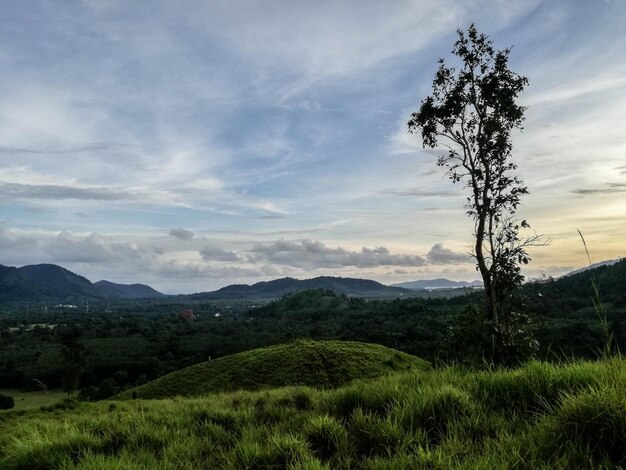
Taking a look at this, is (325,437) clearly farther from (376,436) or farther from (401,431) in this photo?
(401,431)

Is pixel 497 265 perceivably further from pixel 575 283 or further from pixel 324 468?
pixel 575 283

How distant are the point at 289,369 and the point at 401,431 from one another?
17.0 metres

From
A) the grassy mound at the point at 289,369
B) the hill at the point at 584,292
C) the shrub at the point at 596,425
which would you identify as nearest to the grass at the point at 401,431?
the shrub at the point at 596,425

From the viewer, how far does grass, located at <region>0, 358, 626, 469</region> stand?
4312 millimetres

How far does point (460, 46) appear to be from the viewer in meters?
18.1

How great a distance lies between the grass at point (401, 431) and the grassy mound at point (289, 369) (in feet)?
42.1

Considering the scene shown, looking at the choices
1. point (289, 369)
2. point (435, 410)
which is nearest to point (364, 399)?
point (435, 410)

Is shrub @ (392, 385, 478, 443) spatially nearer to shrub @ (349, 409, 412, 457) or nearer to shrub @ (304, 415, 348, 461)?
shrub @ (349, 409, 412, 457)

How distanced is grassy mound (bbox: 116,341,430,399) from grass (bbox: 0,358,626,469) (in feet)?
42.1

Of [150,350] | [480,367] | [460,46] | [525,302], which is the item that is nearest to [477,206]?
[525,302]

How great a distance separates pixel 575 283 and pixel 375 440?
183m

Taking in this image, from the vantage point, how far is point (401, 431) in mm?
→ 5148

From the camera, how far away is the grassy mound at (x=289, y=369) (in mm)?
20547

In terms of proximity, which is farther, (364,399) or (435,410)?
(364,399)
